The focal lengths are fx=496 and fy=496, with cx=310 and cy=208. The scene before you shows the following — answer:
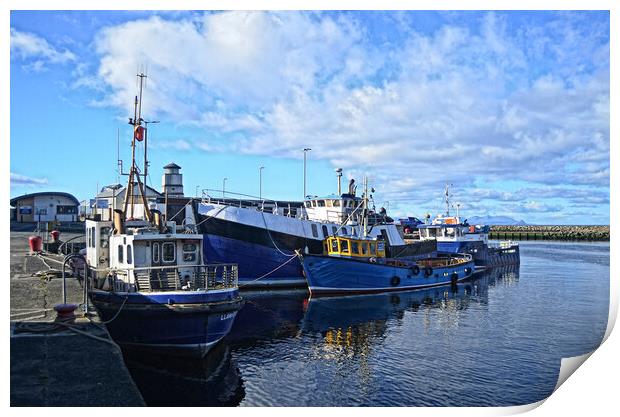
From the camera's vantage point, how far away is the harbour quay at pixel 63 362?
9.86 meters

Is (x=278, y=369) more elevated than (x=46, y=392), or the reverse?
(x=46, y=392)

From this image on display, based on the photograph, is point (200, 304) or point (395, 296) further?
point (395, 296)

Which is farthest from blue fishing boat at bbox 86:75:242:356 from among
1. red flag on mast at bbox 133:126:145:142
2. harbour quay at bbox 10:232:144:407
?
red flag on mast at bbox 133:126:145:142

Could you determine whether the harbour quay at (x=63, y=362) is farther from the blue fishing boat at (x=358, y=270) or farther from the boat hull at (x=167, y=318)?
the blue fishing boat at (x=358, y=270)

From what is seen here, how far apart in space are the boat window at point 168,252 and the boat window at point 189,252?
0.40 metres

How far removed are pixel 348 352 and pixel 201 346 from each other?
5.44m

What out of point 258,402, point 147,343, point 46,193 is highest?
point 46,193

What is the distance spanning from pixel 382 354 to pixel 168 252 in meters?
8.45

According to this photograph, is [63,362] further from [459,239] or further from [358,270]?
[459,239]

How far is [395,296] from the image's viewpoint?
3238 centimetres

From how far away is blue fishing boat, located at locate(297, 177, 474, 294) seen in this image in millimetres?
30844

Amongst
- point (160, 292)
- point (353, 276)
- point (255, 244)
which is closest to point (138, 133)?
point (160, 292)

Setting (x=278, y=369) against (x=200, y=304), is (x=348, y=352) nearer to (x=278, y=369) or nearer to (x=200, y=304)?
(x=278, y=369)

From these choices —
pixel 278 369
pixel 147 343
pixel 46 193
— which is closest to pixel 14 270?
pixel 147 343
